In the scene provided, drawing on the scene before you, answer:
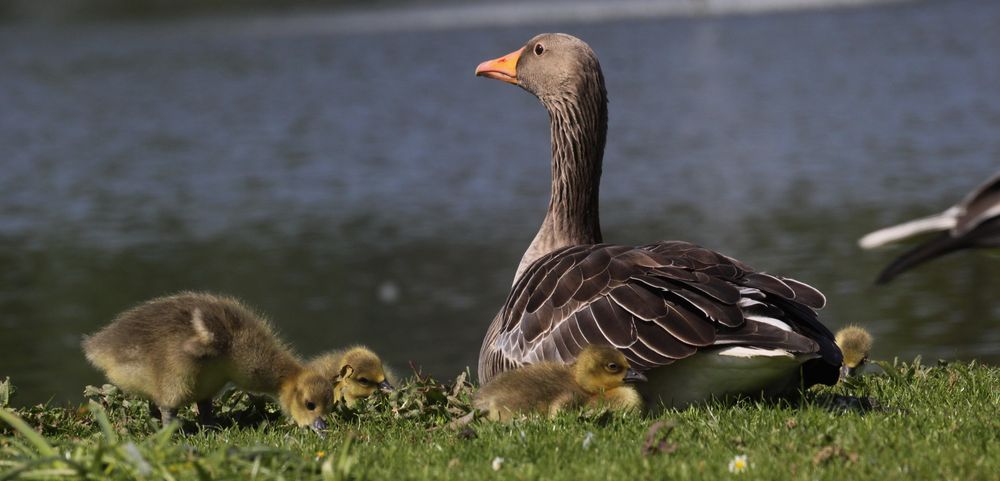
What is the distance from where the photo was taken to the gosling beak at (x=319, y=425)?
20.8ft

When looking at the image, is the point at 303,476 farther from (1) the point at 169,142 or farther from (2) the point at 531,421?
(1) the point at 169,142

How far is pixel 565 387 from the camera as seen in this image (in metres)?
6.00

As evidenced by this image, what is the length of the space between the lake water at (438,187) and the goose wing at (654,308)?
17.9 ft

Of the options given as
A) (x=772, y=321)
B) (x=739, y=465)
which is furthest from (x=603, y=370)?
(x=739, y=465)

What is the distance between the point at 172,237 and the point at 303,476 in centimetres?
1471

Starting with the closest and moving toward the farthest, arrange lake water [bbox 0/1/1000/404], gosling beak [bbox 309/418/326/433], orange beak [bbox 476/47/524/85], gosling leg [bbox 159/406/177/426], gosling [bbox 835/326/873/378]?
gosling beak [bbox 309/418/326/433] < gosling leg [bbox 159/406/177/426] < gosling [bbox 835/326/873/378] < orange beak [bbox 476/47/524/85] < lake water [bbox 0/1/1000/404]

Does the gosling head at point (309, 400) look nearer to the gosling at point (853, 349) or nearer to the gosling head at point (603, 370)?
the gosling head at point (603, 370)

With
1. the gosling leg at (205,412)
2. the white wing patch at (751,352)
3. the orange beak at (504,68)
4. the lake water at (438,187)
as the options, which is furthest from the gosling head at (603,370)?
the lake water at (438,187)

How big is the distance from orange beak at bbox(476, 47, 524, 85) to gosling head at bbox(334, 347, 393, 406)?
2.70 m

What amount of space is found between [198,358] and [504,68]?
341cm

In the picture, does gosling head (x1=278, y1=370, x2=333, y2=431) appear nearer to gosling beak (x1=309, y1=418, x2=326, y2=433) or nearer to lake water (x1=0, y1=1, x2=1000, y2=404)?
gosling beak (x1=309, y1=418, x2=326, y2=433)

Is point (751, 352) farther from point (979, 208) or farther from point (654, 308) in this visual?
point (979, 208)

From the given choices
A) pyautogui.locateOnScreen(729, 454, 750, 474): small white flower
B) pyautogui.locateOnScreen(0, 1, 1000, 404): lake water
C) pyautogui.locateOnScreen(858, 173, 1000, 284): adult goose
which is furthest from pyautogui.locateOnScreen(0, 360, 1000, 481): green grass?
pyautogui.locateOnScreen(0, 1, 1000, 404): lake water

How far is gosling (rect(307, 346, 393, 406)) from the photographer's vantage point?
6.80 meters
